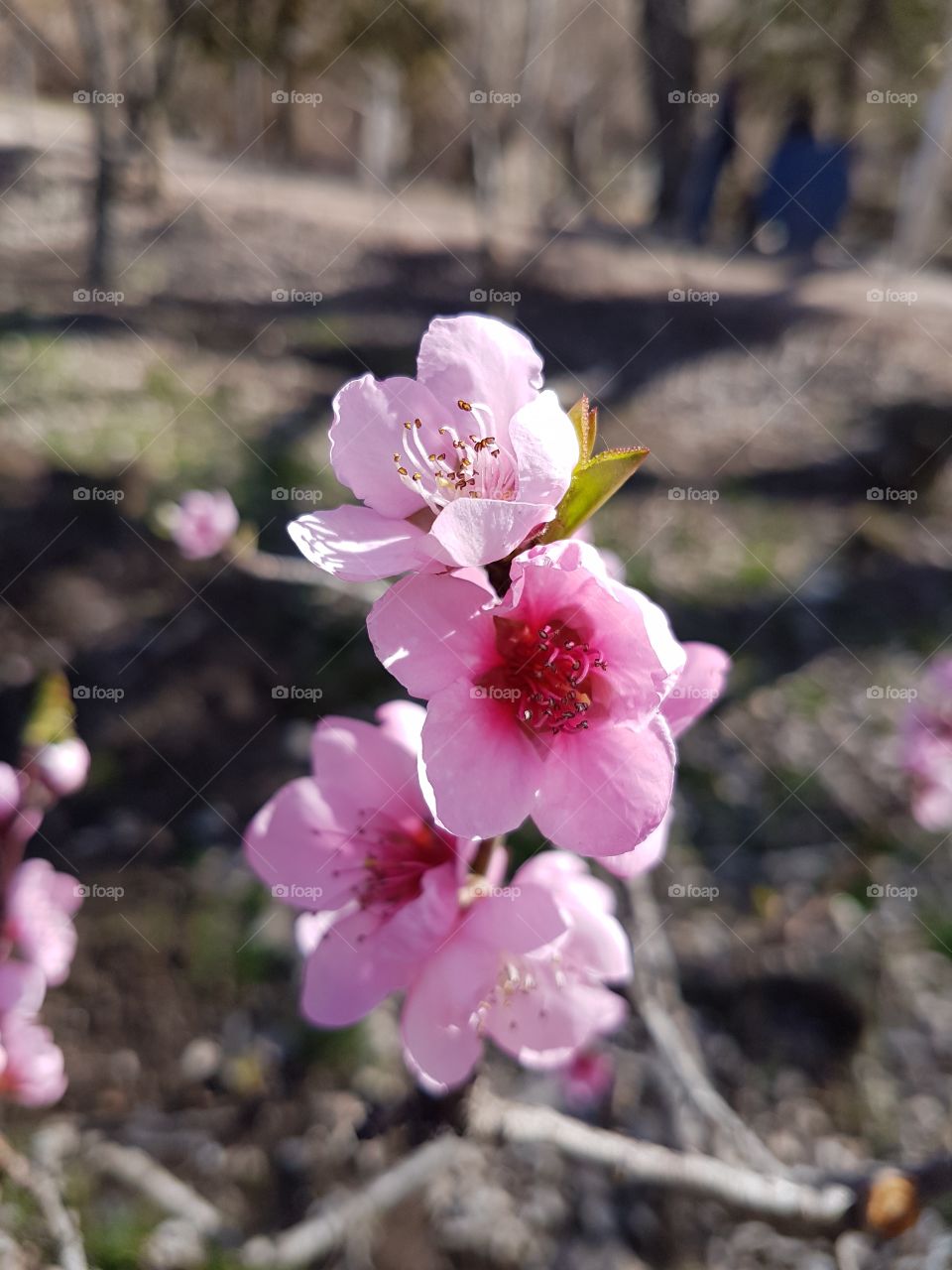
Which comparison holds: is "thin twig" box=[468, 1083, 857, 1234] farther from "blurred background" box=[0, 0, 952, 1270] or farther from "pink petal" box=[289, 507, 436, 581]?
"pink petal" box=[289, 507, 436, 581]

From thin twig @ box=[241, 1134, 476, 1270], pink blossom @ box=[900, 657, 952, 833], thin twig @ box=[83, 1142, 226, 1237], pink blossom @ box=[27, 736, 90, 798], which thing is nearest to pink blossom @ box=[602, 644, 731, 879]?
thin twig @ box=[241, 1134, 476, 1270]

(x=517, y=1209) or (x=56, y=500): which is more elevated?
(x=56, y=500)

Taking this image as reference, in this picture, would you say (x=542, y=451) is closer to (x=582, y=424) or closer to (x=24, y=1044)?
(x=582, y=424)

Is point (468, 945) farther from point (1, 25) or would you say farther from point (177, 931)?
point (1, 25)

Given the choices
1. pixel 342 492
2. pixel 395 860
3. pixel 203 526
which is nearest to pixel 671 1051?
pixel 395 860

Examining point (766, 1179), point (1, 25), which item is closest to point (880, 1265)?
point (766, 1179)

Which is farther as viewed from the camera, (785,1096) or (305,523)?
(785,1096)
